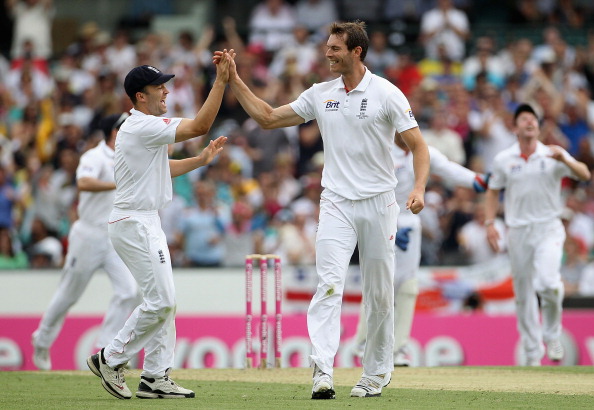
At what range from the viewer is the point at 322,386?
8586 mm

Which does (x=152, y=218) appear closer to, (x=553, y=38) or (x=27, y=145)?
(x=27, y=145)

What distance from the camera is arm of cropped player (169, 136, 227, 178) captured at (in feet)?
30.2

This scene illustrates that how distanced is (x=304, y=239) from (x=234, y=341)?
87.1 inches

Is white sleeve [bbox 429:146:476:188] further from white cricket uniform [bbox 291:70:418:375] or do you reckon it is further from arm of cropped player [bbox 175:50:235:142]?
arm of cropped player [bbox 175:50:235:142]

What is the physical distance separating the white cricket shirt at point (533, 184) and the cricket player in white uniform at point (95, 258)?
417cm

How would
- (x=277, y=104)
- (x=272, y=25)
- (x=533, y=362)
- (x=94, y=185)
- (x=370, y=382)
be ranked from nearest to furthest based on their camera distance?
(x=370, y=382) → (x=94, y=185) → (x=533, y=362) → (x=277, y=104) → (x=272, y=25)

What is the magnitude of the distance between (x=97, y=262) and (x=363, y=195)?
4.82 m

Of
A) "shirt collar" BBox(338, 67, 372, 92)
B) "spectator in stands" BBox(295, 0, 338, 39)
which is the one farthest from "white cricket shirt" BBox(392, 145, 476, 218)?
"spectator in stands" BBox(295, 0, 338, 39)

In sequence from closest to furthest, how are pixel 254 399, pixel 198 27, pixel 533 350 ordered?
pixel 254 399
pixel 533 350
pixel 198 27

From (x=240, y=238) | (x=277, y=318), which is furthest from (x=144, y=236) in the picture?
(x=240, y=238)

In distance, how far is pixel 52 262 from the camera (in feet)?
56.3

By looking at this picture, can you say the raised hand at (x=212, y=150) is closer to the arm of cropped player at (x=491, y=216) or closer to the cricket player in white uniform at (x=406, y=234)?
the cricket player in white uniform at (x=406, y=234)

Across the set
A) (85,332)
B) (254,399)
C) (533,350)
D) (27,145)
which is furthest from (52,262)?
(254,399)

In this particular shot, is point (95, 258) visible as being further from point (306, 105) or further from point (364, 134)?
point (364, 134)
